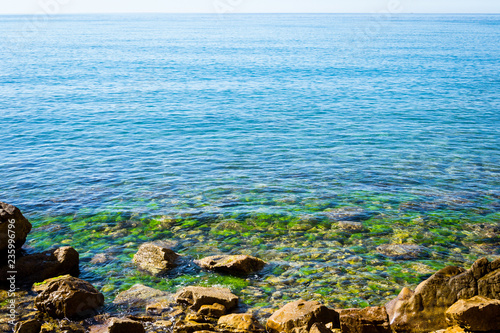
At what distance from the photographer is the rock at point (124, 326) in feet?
31.7

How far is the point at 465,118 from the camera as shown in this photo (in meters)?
33.8

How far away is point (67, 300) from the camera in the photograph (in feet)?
35.7

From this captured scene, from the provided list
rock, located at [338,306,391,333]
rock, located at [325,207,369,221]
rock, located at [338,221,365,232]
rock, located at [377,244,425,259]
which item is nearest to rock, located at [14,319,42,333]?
rock, located at [338,306,391,333]

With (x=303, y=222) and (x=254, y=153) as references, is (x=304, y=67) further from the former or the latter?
(x=303, y=222)

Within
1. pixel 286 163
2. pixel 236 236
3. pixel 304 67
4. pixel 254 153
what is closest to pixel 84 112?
pixel 254 153

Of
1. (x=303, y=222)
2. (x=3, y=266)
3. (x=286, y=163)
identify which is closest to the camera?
(x=3, y=266)

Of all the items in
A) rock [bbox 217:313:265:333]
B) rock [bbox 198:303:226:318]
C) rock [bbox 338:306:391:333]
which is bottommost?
rock [bbox 198:303:226:318]

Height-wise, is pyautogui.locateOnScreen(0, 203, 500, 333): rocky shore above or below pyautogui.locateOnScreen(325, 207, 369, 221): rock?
above

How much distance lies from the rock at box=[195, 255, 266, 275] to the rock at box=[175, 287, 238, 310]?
148cm

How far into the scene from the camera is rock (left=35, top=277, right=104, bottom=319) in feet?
35.8

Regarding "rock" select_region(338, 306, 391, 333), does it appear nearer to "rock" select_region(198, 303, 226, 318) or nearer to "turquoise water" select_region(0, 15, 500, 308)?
"turquoise water" select_region(0, 15, 500, 308)

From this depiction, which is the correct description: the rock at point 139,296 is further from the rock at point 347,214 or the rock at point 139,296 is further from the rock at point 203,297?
the rock at point 347,214

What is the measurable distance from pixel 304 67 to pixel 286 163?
39154mm

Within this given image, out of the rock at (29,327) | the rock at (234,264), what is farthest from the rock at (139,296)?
the rock at (29,327)
